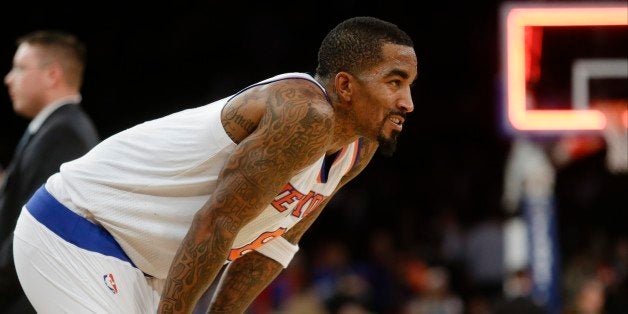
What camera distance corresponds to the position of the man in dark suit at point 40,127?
4.67m

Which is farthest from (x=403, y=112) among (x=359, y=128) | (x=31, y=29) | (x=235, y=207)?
(x=31, y=29)

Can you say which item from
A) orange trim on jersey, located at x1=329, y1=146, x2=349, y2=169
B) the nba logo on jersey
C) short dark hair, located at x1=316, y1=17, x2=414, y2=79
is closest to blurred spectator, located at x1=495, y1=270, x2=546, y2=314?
orange trim on jersey, located at x1=329, y1=146, x2=349, y2=169

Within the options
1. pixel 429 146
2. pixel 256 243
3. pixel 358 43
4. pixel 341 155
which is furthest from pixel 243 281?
pixel 429 146

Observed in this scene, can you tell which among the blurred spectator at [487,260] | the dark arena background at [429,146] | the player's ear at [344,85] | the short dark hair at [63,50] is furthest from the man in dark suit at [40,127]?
the blurred spectator at [487,260]

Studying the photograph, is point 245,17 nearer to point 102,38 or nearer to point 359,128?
point 102,38

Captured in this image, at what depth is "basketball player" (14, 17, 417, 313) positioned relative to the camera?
3.40 meters

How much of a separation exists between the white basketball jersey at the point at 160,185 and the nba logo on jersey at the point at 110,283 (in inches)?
4.6

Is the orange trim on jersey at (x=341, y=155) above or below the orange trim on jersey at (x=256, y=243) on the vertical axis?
above

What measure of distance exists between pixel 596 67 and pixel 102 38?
546 cm

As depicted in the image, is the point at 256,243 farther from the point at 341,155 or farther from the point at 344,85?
the point at 344,85

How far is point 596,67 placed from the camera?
31.6 ft

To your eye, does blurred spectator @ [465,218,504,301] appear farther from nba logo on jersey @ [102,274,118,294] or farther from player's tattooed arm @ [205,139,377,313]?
nba logo on jersey @ [102,274,118,294]

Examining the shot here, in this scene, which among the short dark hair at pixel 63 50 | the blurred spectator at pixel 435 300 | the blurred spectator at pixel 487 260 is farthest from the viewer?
the blurred spectator at pixel 487 260

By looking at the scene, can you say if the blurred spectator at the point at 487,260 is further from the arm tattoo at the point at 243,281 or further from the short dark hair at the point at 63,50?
the arm tattoo at the point at 243,281
